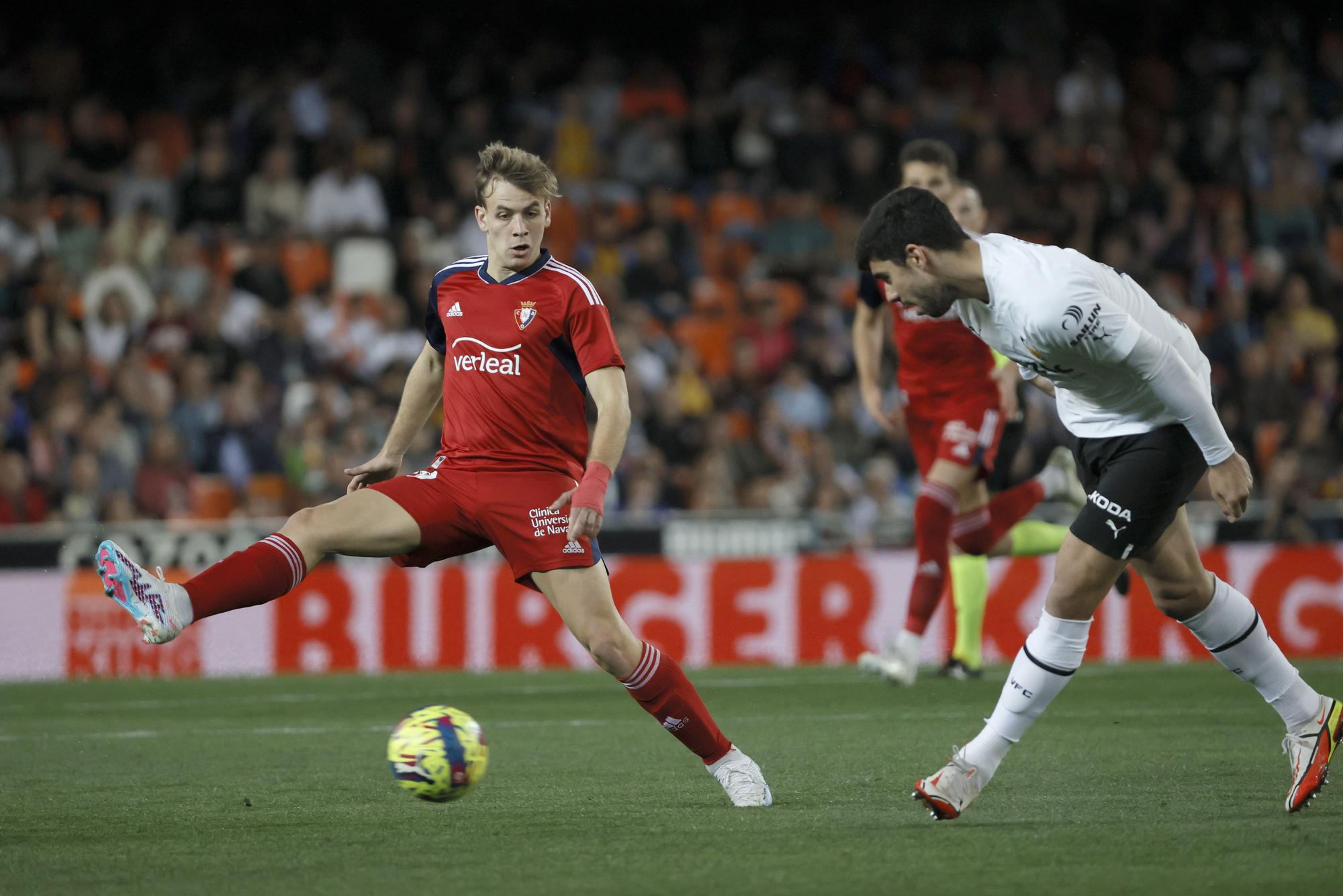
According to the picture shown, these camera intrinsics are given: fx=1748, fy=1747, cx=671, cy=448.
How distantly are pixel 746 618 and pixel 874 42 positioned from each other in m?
9.26

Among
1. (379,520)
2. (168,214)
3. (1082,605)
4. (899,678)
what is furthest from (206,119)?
(1082,605)

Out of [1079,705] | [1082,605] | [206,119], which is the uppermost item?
[206,119]

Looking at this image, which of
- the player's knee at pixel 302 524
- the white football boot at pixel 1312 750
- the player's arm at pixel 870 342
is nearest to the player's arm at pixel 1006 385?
the player's arm at pixel 870 342

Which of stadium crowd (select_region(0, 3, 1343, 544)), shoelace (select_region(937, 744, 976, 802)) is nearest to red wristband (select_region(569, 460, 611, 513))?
shoelace (select_region(937, 744, 976, 802))

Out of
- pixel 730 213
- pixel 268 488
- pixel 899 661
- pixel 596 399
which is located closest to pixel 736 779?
pixel 596 399

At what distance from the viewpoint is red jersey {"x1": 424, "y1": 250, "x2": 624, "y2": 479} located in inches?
225

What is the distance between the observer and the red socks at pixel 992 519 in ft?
30.6

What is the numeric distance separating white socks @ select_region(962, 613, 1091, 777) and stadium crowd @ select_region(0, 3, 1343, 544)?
7918 millimetres

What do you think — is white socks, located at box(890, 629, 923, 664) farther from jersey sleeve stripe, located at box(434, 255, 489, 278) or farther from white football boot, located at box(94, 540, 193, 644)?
white football boot, located at box(94, 540, 193, 644)

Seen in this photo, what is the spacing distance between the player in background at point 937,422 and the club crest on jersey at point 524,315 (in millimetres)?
3500

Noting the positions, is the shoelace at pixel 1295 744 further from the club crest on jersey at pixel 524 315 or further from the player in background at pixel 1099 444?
the club crest on jersey at pixel 524 315

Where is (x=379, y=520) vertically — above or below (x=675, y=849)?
above

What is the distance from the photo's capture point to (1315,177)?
709 inches

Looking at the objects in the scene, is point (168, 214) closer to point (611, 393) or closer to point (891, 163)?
point (891, 163)
